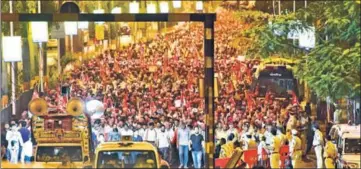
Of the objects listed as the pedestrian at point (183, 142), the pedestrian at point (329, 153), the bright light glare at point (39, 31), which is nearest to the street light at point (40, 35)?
the bright light glare at point (39, 31)

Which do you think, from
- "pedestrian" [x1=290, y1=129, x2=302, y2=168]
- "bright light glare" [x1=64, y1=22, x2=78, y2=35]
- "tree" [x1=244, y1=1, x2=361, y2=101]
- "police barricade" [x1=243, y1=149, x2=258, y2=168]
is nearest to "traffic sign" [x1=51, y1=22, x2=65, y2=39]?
"bright light glare" [x1=64, y1=22, x2=78, y2=35]

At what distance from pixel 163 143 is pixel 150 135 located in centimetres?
5

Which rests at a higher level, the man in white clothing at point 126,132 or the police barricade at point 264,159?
the man in white clothing at point 126,132

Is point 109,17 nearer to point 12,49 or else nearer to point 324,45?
point 12,49

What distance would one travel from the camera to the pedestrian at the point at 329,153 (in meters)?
1.92

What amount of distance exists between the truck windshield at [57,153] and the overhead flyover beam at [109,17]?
1.31 feet

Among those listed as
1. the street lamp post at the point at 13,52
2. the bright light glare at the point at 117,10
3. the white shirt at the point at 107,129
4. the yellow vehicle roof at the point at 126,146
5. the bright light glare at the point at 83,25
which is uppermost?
the bright light glare at the point at 117,10

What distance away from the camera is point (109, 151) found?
6.01 feet

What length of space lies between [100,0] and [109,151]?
1.57 ft

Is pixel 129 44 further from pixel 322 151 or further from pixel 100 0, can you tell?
pixel 322 151

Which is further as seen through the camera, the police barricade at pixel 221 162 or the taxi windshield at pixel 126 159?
the police barricade at pixel 221 162

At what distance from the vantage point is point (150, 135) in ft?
6.07

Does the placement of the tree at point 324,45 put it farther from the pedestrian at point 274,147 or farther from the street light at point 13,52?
the street light at point 13,52

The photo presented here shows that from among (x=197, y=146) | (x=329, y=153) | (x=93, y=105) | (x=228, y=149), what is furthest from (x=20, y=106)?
(x=329, y=153)
